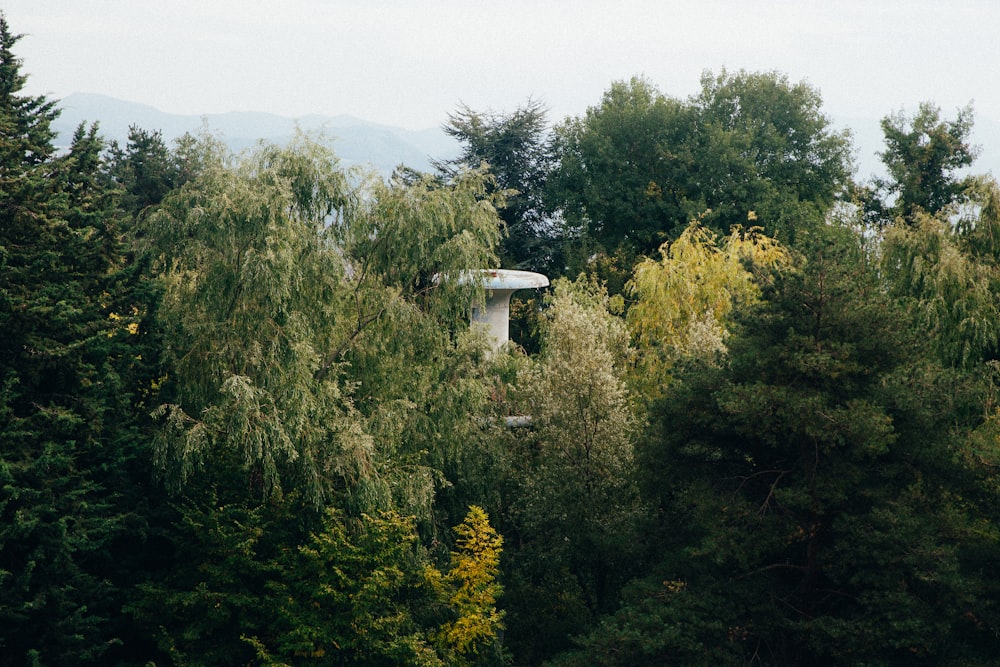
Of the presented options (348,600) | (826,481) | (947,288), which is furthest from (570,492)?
(947,288)

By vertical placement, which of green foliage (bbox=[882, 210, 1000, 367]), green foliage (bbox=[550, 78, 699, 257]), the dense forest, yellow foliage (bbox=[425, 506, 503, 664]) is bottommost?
yellow foliage (bbox=[425, 506, 503, 664])

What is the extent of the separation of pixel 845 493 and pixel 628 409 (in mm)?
6684

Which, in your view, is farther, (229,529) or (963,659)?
(229,529)

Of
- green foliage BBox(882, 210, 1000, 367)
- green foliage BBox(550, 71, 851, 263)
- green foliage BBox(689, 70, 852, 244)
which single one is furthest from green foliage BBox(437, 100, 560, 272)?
green foliage BBox(882, 210, 1000, 367)

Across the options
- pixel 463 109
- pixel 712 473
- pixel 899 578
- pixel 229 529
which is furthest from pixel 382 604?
pixel 463 109

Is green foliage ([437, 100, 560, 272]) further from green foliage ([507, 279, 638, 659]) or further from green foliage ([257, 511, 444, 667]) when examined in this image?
green foliage ([257, 511, 444, 667])

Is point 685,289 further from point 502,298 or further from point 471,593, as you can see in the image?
point 471,593

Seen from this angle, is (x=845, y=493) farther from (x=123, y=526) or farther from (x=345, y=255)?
(x=123, y=526)

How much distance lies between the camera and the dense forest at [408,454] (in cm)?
1691

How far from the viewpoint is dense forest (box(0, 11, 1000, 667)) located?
16906 mm

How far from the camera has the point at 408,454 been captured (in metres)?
20.2

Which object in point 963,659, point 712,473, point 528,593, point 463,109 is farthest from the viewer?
point 463,109

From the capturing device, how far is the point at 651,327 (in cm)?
2816

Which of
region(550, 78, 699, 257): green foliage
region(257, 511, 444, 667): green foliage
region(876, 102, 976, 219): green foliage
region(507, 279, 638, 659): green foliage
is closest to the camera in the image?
region(257, 511, 444, 667): green foliage
